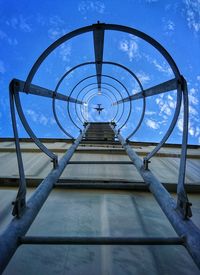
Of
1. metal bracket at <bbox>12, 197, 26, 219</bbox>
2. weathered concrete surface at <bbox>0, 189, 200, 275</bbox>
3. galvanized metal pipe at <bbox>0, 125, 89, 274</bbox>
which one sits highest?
metal bracket at <bbox>12, 197, 26, 219</bbox>

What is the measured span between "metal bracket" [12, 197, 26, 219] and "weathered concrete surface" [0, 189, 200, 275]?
45 cm

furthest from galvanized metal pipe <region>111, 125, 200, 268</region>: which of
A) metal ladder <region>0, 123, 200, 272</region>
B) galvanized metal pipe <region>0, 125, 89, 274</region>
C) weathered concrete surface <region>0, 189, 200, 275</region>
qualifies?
galvanized metal pipe <region>0, 125, 89, 274</region>

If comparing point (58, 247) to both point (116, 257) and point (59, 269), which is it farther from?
point (116, 257)

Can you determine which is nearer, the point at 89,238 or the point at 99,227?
the point at 89,238

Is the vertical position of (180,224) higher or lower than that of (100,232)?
higher

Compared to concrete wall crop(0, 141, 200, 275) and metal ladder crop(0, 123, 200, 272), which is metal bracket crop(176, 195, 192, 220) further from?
concrete wall crop(0, 141, 200, 275)

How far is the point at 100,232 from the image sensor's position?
2322mm

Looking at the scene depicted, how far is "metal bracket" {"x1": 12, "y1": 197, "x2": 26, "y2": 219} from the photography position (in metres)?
1.66

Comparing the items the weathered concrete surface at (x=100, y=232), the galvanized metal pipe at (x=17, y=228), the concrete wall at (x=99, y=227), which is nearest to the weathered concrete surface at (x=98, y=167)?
the concrete wall at (x=99, y=227)

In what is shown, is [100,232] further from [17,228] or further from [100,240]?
[17,228]

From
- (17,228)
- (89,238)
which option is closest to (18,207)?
(17,228)

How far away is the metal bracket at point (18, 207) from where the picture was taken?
1659 millimetres

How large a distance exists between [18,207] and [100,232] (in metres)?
0.90

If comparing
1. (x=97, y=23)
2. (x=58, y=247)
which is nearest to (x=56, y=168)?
(x=58, y=247)
